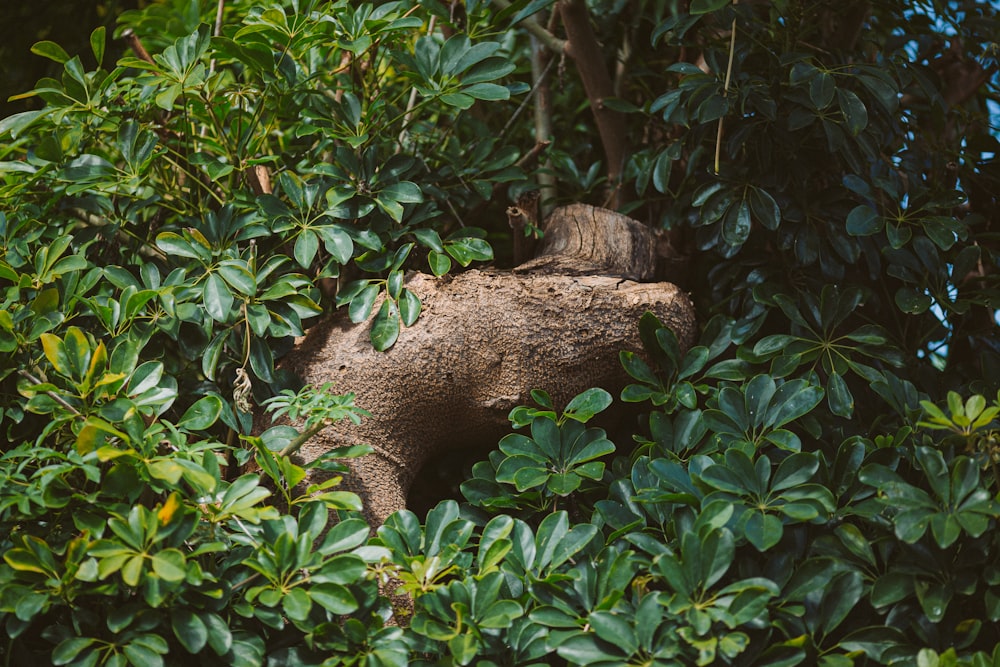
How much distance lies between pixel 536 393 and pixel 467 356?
5.9 inches

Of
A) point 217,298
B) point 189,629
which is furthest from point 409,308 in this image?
point 189,629

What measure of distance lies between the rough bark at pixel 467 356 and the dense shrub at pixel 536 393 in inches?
2.3

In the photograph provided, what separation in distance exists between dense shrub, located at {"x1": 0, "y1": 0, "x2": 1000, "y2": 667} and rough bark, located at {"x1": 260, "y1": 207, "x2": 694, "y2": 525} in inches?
2.3

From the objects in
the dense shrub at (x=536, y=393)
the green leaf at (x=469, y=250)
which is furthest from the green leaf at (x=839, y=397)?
the green leaf at (x=469, y=250)

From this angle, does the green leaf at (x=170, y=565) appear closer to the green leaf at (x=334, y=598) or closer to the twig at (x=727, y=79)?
the green leaf at (x=334, y=598)

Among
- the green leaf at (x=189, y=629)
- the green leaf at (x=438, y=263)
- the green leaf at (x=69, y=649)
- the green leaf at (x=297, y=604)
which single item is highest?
the green leaf at (x=438, y=263)

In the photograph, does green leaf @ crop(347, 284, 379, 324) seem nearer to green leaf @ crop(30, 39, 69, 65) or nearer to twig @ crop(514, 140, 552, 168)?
twig @ crop(514, 140, 552, 168)

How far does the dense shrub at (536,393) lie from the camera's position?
103 cm

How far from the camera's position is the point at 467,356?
1.38m

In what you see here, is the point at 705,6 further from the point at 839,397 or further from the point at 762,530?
the point at 762,530

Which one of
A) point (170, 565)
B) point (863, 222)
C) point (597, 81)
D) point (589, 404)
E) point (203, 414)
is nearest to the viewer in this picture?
point (170, 565)

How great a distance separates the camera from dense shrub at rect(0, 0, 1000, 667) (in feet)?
3.39

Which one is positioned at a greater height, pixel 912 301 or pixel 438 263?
pixel 912 301

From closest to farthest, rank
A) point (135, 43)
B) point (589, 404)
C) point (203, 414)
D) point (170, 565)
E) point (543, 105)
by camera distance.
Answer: point (170, 565) → point (203, 414) → point (589, 404) → point (135, 43) → point (543, 105)
